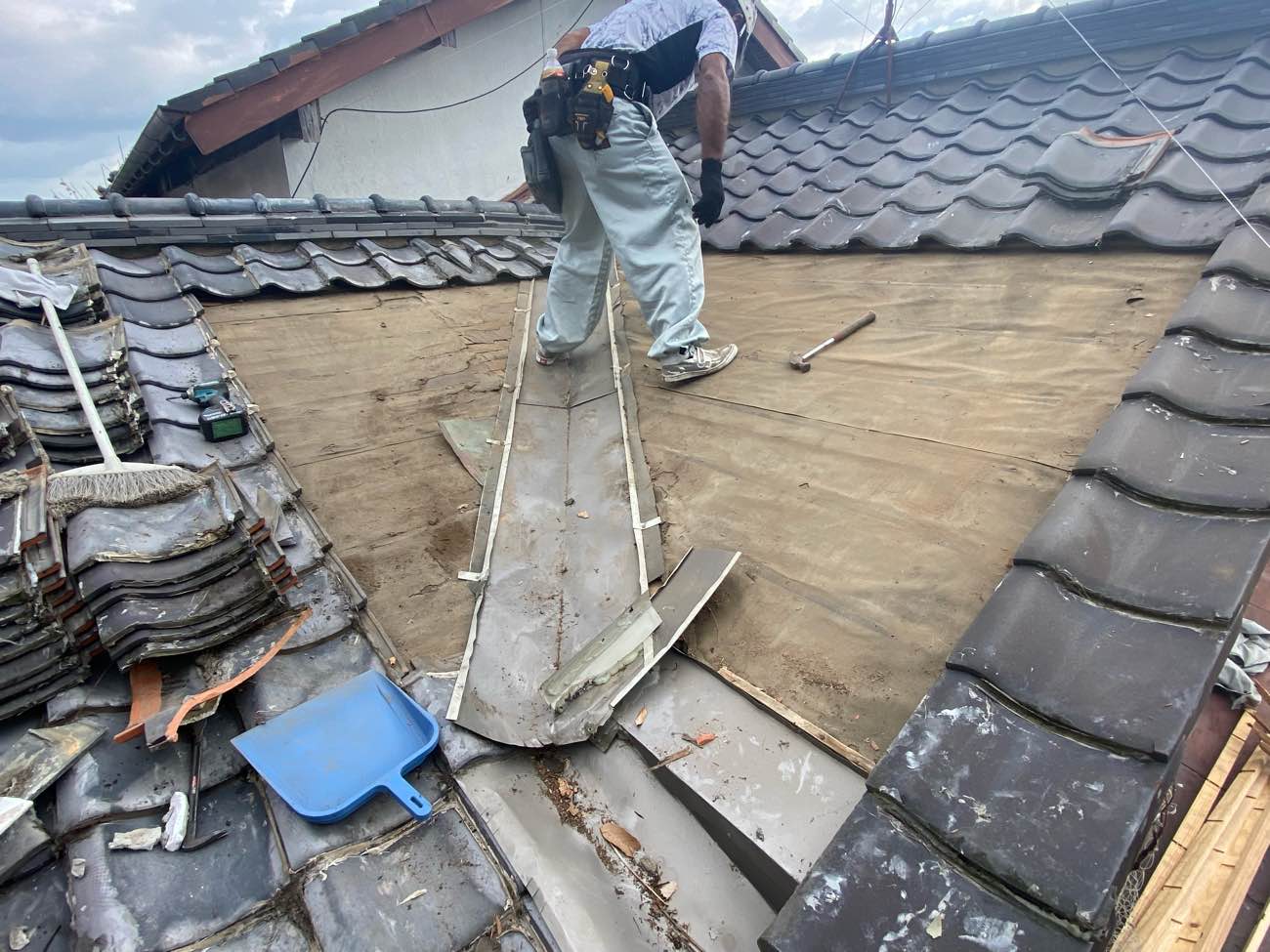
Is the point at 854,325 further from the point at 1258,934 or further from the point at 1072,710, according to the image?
the point at 1258,934

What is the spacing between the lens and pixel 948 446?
196cm

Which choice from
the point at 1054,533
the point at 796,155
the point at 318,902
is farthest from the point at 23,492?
the point at 796,155

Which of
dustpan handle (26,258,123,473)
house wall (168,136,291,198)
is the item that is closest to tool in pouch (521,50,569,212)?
dustpan handle (26,258,123,473)

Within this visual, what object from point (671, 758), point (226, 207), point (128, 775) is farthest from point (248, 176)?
point (671, 758)

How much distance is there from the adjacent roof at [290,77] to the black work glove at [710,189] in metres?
3.91

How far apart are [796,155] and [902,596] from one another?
380 centimetres

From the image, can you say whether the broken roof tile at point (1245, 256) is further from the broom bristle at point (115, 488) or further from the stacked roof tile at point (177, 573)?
the broom bristle at point (115, 488)

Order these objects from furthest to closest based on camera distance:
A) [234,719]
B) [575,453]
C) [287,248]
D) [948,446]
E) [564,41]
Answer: [287,248] → [564,41] → [575,453] → [948,446] → [234,719]

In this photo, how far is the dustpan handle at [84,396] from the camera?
1875 millimetres

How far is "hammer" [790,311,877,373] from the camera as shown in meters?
2.62

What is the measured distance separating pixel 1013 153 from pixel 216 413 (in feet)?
12.7

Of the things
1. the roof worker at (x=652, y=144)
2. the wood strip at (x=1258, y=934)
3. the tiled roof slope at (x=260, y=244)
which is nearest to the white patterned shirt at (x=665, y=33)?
the roof worker at (x=652, y=144)

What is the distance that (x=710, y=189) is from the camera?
3.06m

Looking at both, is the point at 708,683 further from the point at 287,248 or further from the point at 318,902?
the point at 287,248
